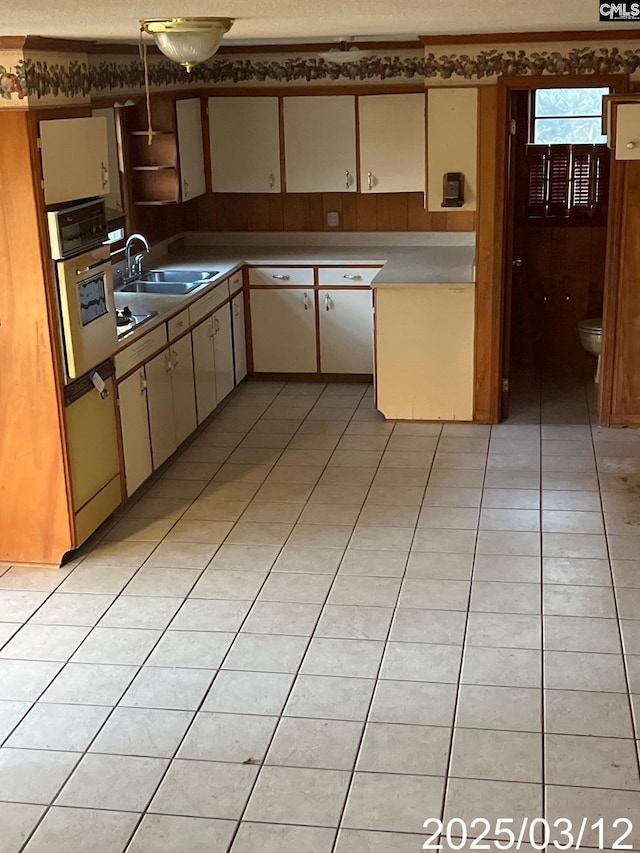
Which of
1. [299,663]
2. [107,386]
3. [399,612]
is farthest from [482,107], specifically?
[299,663]

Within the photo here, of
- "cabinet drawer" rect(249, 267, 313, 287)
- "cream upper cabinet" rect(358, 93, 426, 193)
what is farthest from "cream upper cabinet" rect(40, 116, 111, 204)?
"cream upper cabinet" rect(358, 93, 426, 193)

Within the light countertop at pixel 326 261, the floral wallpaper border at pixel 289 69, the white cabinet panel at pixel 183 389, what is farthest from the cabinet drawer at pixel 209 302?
the floral wallpaper border at pixel 289 69

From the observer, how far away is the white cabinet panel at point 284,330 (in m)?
6.86

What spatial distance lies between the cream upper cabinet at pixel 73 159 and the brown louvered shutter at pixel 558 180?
143 inches

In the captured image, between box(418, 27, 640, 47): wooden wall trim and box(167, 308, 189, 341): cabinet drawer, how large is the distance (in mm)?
1982

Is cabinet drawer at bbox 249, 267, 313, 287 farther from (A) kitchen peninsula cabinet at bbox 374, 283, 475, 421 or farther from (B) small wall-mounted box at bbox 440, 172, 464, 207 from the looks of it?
(B) small wall-mounted box at bbox 440, 172, 464, 207

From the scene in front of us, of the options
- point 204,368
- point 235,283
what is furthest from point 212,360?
point 235,283

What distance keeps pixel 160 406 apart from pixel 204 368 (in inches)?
31.0

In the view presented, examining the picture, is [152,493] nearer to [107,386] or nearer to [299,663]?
[107,386]

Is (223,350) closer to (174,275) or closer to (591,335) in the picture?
(174,275)

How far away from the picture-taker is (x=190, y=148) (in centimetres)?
674

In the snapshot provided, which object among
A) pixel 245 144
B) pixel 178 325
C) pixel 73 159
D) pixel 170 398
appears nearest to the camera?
pixel 73 159

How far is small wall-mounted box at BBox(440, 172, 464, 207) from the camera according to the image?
566 cm

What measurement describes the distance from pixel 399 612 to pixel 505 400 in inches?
101
